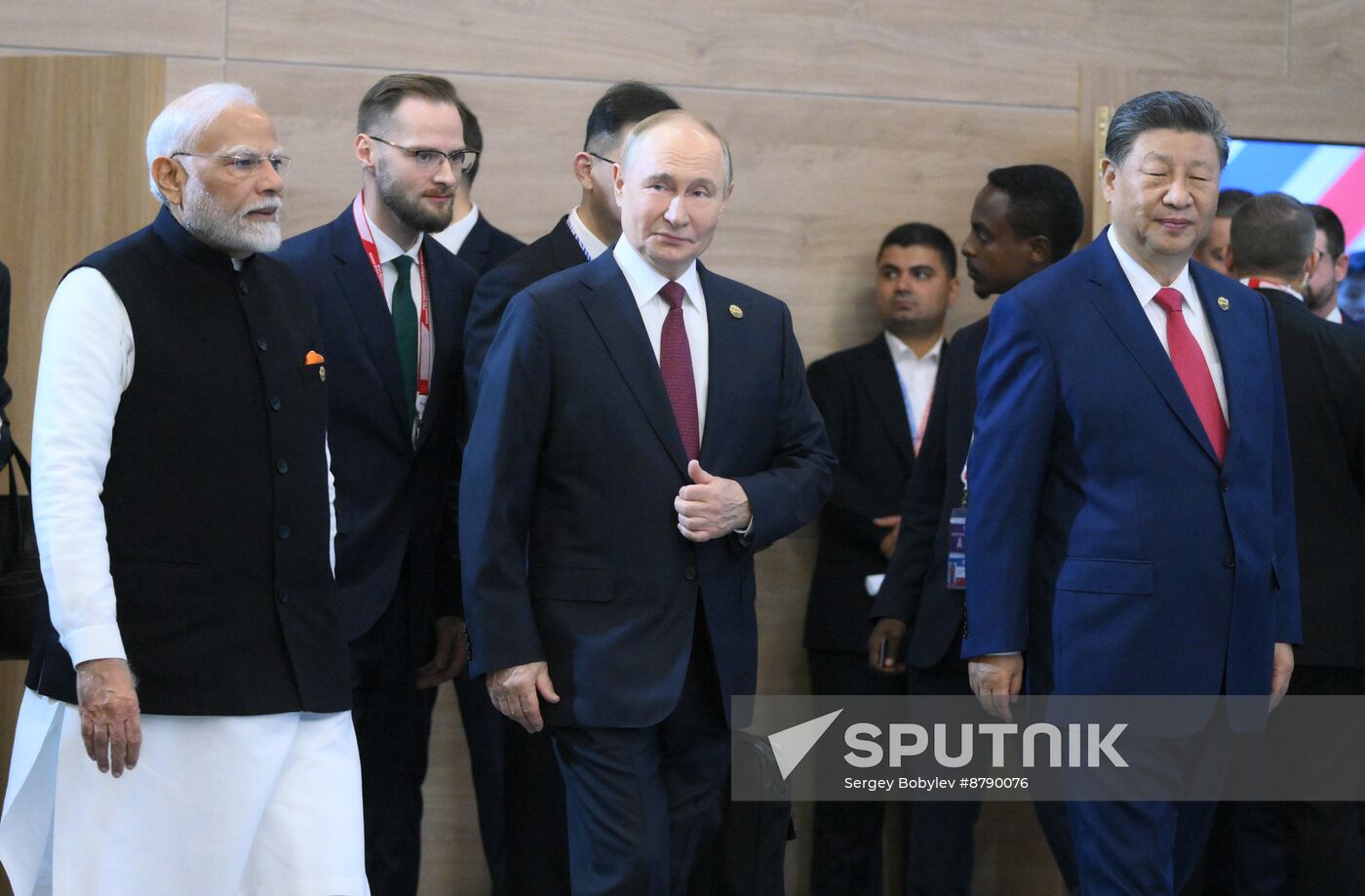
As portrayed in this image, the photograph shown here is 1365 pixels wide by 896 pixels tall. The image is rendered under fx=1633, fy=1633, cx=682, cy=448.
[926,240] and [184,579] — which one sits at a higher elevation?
[926,240]

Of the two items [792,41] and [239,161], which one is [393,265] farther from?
[792,41]

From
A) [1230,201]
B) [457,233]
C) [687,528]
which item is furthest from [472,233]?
[1230,201]

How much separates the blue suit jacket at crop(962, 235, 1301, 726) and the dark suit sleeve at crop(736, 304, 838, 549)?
1.03 feet

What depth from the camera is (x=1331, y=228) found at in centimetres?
480

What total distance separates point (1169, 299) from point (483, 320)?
140 centimetres

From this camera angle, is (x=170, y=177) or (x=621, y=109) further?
(x=621, y=109)

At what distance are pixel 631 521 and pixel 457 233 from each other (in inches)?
64.4

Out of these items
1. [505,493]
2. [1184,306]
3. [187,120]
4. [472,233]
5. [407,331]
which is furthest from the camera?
[472,233]

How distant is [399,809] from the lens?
3732 mm

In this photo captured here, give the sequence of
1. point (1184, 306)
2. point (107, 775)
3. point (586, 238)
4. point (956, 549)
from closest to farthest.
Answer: point (107, 775), point (1184, 306), point (586, 238), point (956, 549)

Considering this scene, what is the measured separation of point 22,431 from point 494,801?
1635 millimetres

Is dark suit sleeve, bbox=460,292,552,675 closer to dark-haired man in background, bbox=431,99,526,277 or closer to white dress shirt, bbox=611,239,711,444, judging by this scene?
white dress shirt, bbox=611,239,711,444

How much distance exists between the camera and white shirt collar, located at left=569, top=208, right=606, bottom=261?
12.1ft

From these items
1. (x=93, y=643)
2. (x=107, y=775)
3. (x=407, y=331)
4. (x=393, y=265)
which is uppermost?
(x=393, y=265)
